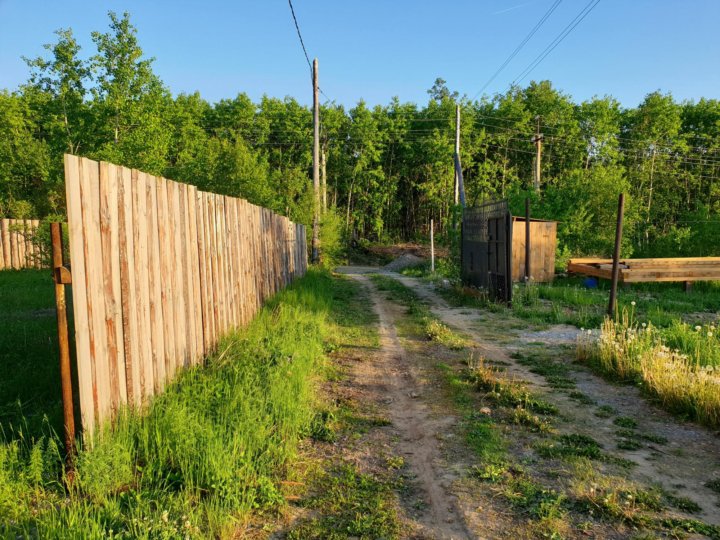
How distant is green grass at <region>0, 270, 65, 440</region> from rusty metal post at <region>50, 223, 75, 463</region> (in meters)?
0.12

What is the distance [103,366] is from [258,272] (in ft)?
18.1

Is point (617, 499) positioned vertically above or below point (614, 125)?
below

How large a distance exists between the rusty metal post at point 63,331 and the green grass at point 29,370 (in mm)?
117

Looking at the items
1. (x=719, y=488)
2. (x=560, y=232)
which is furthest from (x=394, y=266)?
(x=719, y=488)

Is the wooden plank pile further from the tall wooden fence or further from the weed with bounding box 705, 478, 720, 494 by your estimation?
the tall wooden fence

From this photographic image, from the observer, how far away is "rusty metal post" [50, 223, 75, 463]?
9.18 feet

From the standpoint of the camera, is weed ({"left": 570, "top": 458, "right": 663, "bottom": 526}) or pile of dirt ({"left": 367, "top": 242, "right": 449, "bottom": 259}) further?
pile of dirt ({"left": 367, "top": 242, "right": 449, "bottom": 259})

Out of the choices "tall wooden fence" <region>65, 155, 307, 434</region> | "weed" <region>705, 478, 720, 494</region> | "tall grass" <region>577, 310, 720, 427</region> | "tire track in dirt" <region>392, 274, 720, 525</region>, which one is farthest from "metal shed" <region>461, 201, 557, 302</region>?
"weed" <region>705, 478, 720, 494</region>

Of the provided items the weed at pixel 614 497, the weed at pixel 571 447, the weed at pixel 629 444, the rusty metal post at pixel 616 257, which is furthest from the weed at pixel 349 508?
the rusty metal post at pixel 616 257

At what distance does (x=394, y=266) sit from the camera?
103ft

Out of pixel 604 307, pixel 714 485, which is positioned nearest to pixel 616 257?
pixel 604 307

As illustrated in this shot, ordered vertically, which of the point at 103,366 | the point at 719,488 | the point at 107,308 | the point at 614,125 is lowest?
the point at 719,488

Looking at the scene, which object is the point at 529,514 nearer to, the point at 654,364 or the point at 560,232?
the point at 654,364

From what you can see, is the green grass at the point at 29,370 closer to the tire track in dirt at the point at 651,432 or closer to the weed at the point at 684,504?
the weed at the point at 684,504
